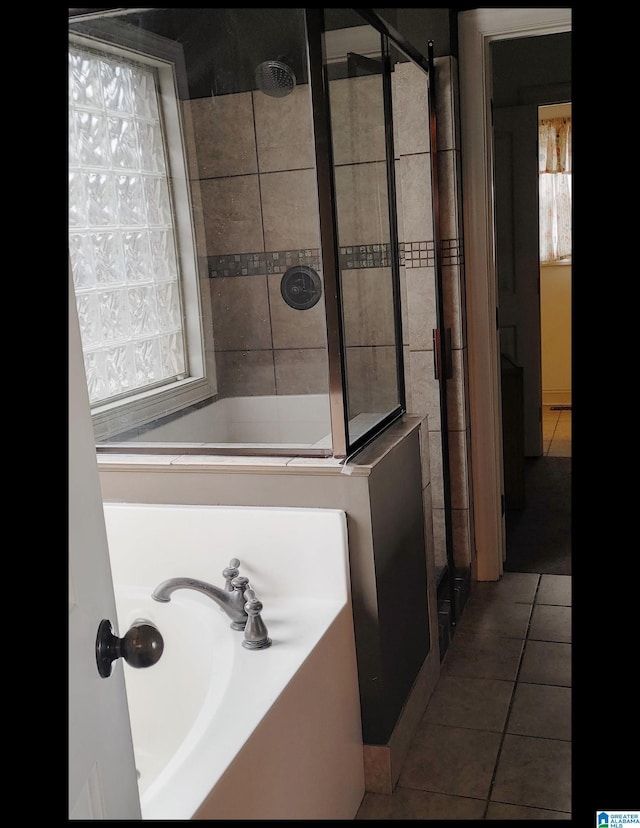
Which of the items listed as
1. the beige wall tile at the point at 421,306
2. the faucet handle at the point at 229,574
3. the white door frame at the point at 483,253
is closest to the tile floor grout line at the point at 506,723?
the white door frame at the point at 483,253

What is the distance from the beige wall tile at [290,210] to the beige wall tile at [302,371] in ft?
0.87

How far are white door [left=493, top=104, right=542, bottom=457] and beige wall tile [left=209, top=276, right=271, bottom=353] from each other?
302cm

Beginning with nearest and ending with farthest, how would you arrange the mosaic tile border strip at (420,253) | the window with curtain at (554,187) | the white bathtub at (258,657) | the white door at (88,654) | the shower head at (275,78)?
the white door at (88,654), the white bathtub at (258,657), the shower head at (275,78), the mosaic tile border strip at (420,253), the window with curtain at (554,187)

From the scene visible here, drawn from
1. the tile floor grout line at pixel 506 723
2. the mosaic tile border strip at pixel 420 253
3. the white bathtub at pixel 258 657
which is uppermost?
the mosaic tile border strip at pixel 420 253

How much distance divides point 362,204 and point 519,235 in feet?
10.2

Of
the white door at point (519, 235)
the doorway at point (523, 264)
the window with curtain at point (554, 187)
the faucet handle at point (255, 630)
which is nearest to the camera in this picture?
the faucet handle at point (255, 630)

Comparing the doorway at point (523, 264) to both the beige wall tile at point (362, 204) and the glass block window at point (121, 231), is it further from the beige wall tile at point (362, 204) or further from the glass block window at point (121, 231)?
the glass block window at point (121, 231)

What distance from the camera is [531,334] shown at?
16.7 feet

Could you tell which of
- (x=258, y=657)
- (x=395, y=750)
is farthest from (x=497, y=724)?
(x=258, y=657)

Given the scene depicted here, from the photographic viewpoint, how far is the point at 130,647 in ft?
2.88

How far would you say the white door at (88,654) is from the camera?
79 cm

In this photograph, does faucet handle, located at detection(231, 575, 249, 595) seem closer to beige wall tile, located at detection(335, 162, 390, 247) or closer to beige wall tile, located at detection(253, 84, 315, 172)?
beige wall tile, located at detection(335, 162, 390, 247)

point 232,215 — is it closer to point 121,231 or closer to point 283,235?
point 283,235
